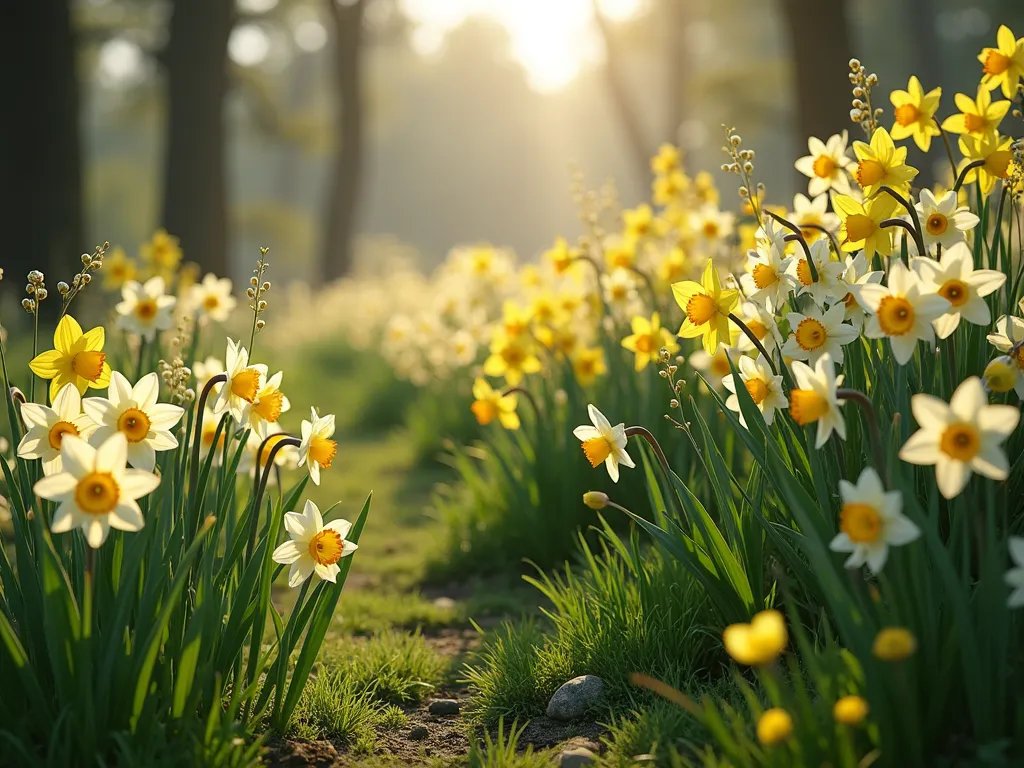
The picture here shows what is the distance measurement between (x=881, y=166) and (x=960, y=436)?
91 cm

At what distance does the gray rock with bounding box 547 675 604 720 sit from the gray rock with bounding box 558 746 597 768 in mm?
255

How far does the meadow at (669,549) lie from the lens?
4.96 feet

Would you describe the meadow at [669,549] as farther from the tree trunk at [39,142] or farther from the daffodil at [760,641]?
the tree trunk at [39,142]

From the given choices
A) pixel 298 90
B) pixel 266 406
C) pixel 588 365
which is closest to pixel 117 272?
pixel 588 365

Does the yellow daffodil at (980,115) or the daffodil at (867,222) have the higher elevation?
the yellow daffodil at (980,115)

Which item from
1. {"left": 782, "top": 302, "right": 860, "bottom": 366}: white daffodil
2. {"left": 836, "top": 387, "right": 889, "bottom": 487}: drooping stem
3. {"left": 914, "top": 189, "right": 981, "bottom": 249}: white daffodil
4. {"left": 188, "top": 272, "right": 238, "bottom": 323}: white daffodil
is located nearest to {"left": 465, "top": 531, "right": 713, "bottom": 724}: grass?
{"left": 782, "top": 302, "right": 860, "bottom": 366}: white daffodil

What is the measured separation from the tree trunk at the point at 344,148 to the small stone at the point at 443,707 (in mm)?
13881

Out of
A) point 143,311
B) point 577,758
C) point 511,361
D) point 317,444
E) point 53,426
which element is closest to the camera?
point 53,426

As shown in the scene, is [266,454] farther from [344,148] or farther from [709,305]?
[344,148]

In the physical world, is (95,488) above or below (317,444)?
below

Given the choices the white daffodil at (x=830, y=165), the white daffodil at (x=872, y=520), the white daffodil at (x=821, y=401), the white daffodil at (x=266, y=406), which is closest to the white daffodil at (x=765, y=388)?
the white daffodil at (x=821, y=401)

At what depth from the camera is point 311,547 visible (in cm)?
197

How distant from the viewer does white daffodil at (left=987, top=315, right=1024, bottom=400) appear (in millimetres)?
1830

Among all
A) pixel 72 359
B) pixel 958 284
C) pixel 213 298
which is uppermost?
pixel 213 298
